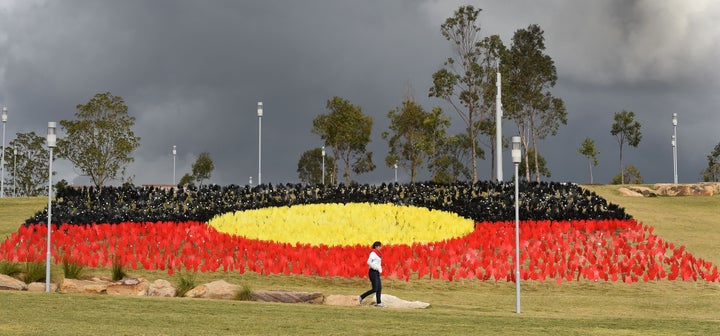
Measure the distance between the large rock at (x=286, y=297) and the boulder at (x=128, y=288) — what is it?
8.68ft

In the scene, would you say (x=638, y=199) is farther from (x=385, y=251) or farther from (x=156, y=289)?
(x=156, y=289)

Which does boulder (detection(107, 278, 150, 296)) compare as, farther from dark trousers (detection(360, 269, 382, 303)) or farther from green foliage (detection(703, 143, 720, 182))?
green foliage (detection(703, 143, 720, 182))

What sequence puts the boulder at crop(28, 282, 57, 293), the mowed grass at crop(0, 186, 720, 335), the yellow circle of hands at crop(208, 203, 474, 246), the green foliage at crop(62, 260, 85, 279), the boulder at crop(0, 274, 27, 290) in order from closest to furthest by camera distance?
the mowed grass at crop(0, 186, 720, 335) → the boulder at crop(0, 274, 27, 290) → the boulder at crop(28, 282, 57, 293) → the green foliage at crop(62, 260, 85, 279) → the yellow circle of hands at crop(208, 203, 474, 246)

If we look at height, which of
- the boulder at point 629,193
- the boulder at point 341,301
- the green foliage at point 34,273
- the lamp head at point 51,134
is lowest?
the boulder at point 341,301

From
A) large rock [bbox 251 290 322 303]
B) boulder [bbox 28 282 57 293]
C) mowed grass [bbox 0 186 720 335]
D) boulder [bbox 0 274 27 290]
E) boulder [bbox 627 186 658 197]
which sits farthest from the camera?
boulder [bbox 627 186 658 197]

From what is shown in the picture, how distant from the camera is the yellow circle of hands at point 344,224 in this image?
73.4ft

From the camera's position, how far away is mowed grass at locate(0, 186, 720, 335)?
1100 centimetres

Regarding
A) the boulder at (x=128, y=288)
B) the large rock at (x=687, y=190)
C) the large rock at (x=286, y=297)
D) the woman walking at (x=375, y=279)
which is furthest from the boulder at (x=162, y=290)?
the large rock at (x=687, y=190)

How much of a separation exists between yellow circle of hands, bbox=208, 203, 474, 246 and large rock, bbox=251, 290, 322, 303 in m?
5.60

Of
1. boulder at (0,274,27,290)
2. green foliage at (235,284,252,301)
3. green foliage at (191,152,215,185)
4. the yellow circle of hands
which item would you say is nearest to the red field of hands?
the yellow circle of hands

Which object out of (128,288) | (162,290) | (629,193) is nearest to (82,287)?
(128,288)

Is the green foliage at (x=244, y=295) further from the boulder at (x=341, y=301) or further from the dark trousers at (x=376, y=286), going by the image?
the dark trousers at (x=376, y=286)

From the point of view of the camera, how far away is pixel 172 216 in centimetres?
2539

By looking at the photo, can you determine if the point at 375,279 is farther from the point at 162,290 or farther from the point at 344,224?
the point at 344,224
